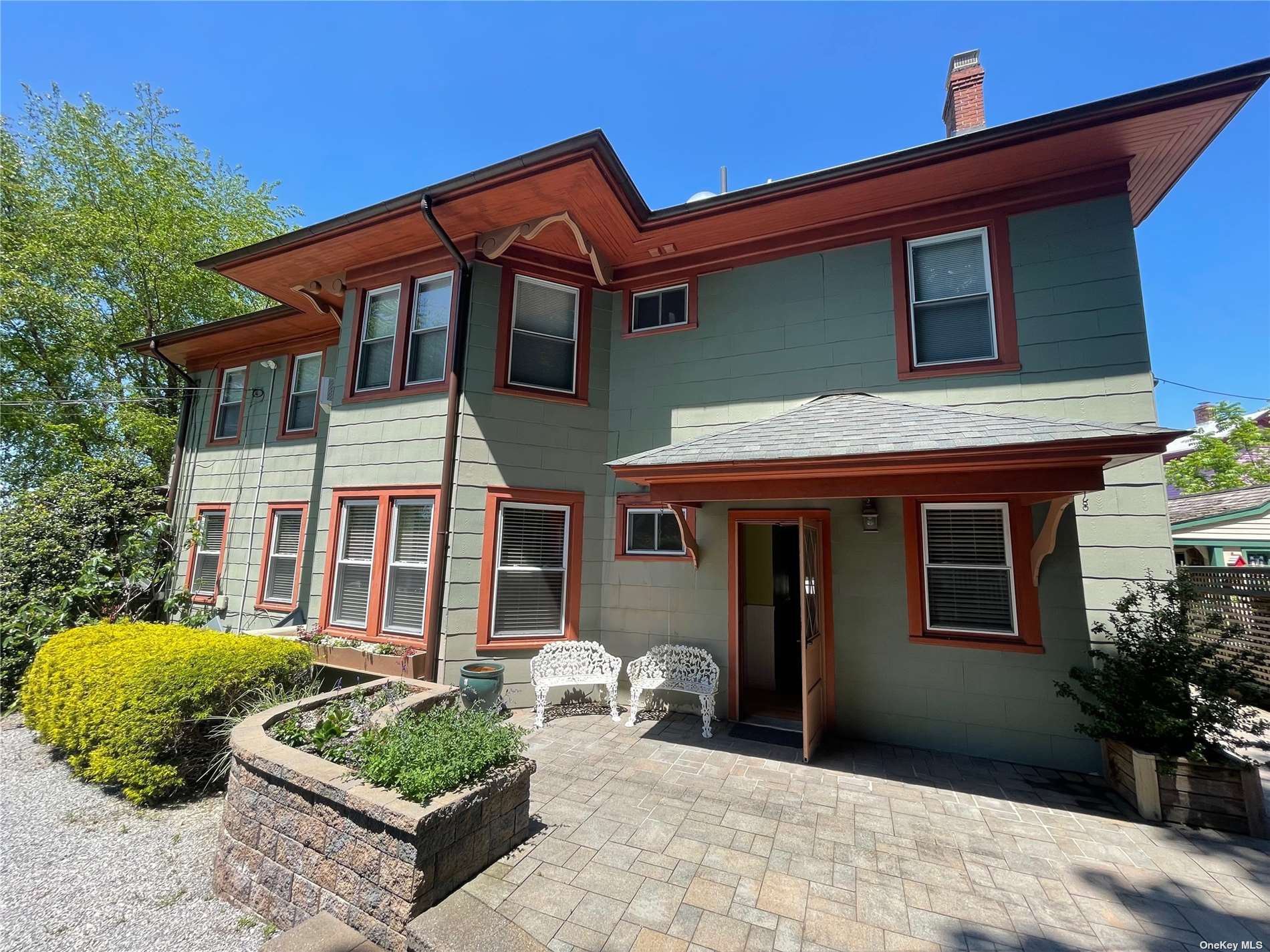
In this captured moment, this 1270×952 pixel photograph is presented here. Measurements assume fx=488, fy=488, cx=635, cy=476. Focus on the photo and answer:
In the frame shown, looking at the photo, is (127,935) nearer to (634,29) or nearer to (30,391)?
(634,29)

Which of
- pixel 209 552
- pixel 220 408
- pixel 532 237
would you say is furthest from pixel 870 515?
pixel 220 408

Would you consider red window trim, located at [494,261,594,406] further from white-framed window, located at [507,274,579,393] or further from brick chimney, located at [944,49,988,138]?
brick chimney, located at [944,49,988,138]

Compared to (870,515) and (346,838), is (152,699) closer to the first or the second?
(346,838)

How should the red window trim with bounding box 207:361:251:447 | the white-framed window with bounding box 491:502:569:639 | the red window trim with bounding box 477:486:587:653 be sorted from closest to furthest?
the red window trim with bounding box 477:486:587:653, the white-framed window with bounding box 491:502:569:639, the red window trim with bounding box 207:361:251:447

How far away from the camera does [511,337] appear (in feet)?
20.5

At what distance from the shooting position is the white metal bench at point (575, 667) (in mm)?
5547

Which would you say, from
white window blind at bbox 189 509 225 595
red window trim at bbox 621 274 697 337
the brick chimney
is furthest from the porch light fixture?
white window blind at bbox 189 509 225 595

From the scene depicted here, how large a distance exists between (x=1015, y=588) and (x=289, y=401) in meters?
11.2

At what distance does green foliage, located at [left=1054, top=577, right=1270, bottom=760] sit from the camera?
342cm

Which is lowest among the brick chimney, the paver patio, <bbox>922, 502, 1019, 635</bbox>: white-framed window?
the paver patio

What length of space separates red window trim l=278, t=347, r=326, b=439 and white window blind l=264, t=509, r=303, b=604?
4.44 ft

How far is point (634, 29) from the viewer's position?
A: 21.8 ft

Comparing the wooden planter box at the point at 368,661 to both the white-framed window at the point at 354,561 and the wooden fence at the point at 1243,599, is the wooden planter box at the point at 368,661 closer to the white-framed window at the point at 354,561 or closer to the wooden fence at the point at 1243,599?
the white-framed window at the point at 354,561

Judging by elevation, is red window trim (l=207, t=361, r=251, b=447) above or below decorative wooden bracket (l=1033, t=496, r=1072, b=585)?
above
